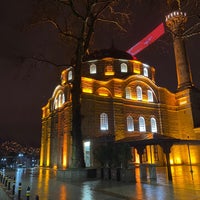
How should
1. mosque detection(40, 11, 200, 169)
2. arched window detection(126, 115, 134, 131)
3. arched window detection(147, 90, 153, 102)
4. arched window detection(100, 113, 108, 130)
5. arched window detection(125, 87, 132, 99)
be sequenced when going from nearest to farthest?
mosque detection(40, 11, 200, 169), arched window detection(100, 113, 108, 130), arched window detection(126, 115, 134, 131), arched window detection(125, 87, 132, 99), arched window detection(147, 90, 153, 102)

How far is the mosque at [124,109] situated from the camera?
97.2ft

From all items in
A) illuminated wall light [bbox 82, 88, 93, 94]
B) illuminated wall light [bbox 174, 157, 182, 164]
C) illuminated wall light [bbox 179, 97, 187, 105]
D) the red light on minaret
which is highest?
the red light on minaret

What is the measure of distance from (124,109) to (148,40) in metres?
15.6

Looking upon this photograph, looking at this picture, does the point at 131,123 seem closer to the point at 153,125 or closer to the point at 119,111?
the point at 119,111

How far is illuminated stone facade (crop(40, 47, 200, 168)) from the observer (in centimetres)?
2967

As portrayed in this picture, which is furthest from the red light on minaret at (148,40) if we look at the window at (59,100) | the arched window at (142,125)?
the window at (59,100)

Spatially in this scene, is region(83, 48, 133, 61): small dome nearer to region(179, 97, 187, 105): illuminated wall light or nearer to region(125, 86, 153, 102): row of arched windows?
region(125, 86, 153, 102): row of arched windows

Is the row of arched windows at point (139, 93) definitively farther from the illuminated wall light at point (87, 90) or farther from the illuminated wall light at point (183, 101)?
the illuminated wall light at point (87, 90)

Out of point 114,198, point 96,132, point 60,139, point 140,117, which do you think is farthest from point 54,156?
point 114,198

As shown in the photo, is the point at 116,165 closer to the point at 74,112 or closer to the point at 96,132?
the point at 74,112

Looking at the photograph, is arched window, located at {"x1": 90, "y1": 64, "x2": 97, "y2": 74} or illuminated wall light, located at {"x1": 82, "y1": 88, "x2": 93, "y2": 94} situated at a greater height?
arched window, located at {"x1": 90, "y1": 64, "x2": 97, "y2": 74}

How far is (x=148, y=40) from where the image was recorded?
40562 millimetres

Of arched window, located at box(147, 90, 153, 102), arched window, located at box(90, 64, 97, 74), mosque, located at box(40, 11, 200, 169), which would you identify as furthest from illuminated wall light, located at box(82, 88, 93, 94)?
arched window, located at box(147, 90, 153, 102)

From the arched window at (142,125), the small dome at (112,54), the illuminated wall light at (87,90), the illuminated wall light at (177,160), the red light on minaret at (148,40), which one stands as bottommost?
the illuminated wall light at (177,160)
